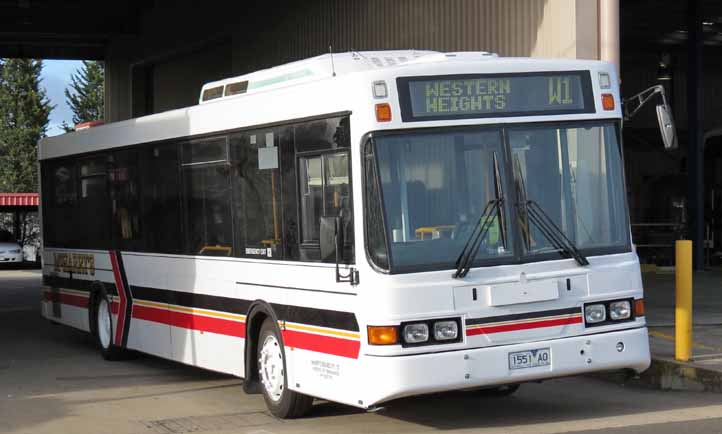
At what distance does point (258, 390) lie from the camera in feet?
36.2

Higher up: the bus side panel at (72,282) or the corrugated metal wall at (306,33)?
the corrugated metal wall at (306,33)

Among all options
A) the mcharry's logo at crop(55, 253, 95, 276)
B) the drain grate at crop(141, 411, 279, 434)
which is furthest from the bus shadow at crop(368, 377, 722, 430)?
the mcharry's logo at crop(55, 253, 95, 276)

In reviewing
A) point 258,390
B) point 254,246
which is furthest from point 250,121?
point 258,390

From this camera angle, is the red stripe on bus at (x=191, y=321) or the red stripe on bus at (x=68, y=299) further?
the red stripe on bus at (x=68, y=299)

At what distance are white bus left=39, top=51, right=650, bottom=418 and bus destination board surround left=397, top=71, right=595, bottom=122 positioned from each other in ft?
0.04

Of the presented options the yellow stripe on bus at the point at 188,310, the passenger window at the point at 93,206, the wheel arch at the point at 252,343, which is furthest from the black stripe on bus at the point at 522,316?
the passenger window at the point at 93,206

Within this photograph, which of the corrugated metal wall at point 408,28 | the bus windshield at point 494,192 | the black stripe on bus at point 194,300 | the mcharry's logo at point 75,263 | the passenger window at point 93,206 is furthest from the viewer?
the corrugated metal wall at point 408,28

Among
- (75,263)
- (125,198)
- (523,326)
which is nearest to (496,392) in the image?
(523,326)

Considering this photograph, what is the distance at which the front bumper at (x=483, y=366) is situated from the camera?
904 cm

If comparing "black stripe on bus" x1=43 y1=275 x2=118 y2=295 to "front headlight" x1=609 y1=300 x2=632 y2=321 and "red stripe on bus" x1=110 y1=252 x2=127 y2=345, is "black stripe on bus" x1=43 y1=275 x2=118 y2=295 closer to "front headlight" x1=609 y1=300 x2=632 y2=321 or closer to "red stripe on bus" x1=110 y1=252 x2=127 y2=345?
"red stripe on bus" x1=110 y1=252 x2=127 y2=345

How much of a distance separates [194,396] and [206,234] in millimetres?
1631

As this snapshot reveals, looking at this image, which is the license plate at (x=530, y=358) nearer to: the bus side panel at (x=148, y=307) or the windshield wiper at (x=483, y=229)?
the windshield wiper at (x=483, y=229)

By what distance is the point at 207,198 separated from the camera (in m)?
12.4

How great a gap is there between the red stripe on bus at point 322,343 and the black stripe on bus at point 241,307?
101mm
